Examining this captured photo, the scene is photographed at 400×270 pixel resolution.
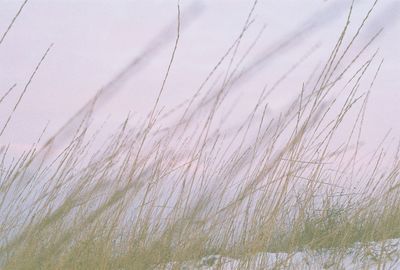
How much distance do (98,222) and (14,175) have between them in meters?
0.41

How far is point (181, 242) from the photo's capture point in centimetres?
222

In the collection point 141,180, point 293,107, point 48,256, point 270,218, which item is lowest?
point 48,256

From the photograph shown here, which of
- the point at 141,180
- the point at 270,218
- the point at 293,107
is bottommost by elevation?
the point at 270,218

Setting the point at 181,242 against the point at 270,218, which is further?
the point at 181,242

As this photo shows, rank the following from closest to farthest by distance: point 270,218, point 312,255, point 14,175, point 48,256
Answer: point 48,256 < point 270,218 < point 14,175 < point 312,255

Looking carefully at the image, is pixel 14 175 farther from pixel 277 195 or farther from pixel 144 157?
pixel 277 195

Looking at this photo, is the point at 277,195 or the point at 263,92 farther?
the point at 263,92

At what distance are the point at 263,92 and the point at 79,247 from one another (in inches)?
37.4

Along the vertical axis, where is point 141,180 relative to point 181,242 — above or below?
above

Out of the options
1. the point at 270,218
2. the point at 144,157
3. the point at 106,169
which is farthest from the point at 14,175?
the point at 270,218

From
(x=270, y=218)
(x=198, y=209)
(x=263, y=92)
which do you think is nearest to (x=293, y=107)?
(x=263, y=92)

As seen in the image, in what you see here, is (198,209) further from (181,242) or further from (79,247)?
(79,247)

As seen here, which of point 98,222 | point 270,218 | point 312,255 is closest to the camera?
point 270,218

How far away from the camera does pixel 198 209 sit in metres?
2.16
